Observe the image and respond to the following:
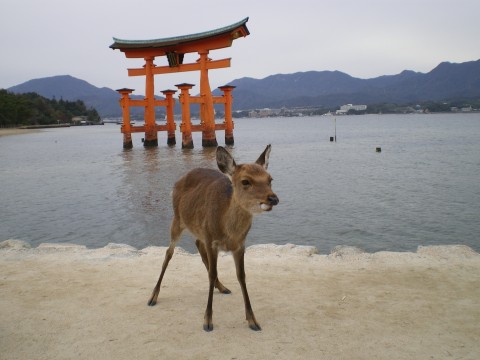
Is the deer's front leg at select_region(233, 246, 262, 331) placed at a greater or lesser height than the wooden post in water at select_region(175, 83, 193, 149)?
lesser

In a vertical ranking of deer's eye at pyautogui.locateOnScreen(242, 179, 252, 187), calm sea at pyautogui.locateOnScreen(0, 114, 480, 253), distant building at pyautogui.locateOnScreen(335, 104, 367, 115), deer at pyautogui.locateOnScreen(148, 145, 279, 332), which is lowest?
calm sea at pyautogui.locateOnScreen(0, 114, 480, 253)

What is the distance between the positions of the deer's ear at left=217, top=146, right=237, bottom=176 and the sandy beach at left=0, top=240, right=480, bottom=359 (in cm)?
161

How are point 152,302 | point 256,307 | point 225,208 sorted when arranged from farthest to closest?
point 152,302
point 256,307
point 225,208

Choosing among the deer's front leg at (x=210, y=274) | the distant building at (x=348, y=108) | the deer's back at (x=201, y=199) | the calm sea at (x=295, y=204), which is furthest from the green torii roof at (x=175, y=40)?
the distant building at (x=348, y=108)

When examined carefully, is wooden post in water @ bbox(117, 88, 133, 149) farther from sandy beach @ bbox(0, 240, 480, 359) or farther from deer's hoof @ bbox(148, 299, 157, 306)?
deer's hoof @ bbox(148, 299, 157, 306)

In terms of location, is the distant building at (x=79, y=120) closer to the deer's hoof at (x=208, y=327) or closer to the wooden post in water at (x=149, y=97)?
the wooden post in water at (x=149, y=97)

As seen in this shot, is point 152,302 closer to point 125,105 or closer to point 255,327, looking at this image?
point 255,327

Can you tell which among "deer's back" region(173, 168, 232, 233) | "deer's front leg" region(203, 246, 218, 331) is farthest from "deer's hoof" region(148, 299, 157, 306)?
"deer's back" region(173, 168, 232, 233)

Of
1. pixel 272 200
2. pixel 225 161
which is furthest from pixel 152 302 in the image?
pixel 272 200

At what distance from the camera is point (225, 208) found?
3914 millimetres

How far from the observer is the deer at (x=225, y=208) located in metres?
3.53

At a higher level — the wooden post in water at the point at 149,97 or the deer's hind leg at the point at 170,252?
the wooden post in water at the point at 149,97

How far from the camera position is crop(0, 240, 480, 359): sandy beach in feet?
12.0

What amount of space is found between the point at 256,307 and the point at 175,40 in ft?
92.8
